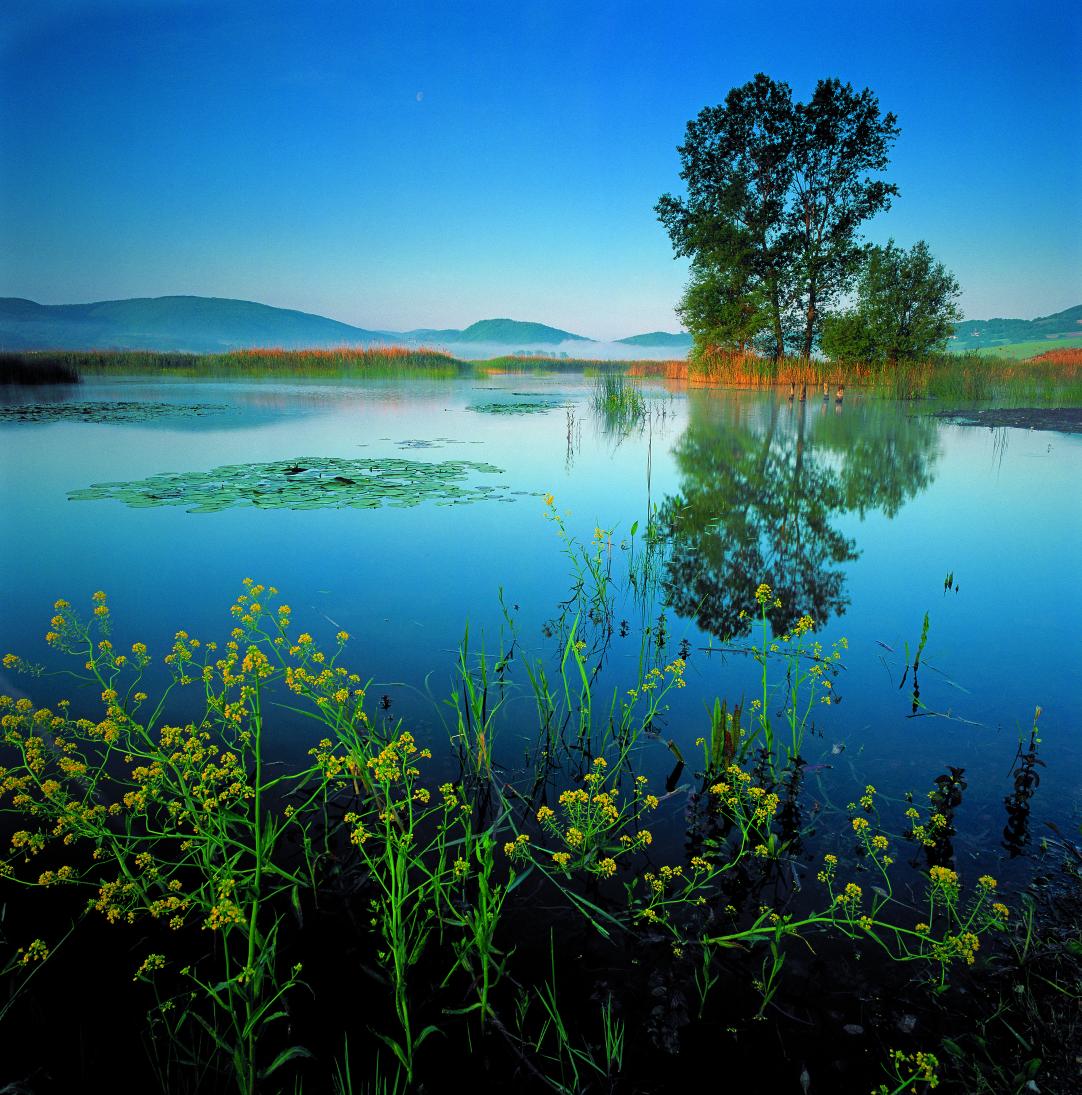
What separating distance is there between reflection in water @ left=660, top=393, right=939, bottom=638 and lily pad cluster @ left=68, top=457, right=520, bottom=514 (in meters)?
→ 2.85

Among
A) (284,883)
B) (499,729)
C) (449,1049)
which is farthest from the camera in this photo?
(499,729)

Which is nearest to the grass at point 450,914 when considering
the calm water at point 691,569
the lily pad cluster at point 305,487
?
the calm water at point 691,569

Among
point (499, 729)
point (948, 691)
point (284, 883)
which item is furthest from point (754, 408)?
point (284, 883)

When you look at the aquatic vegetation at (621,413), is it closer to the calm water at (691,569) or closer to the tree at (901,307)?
the calm water at (691,569)

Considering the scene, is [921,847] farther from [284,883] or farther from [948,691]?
[284,883]

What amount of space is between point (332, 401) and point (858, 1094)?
2032 centimetres

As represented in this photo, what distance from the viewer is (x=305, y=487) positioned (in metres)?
7.65

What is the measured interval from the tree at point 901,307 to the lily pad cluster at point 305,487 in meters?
21.0

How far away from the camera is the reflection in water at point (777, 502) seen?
466 cm

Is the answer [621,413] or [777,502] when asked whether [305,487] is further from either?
[621,413]

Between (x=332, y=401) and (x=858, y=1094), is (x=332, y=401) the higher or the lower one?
the higher one

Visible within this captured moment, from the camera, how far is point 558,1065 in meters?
1.57

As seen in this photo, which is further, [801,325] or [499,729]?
[801,325]

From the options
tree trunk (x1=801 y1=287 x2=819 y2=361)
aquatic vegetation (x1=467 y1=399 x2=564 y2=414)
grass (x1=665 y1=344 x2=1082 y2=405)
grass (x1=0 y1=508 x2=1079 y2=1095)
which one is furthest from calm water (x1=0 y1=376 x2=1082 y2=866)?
tree trunk (x1=801 y1=287 x2=819 y2=361)
